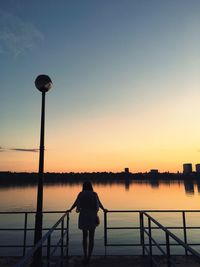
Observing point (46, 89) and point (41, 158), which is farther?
point (46, 89)

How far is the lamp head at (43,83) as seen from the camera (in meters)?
6.50

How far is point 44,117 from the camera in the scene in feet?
20.4

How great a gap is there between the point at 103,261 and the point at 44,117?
12.9 ft

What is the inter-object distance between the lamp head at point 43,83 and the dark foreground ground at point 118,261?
13.7 feet

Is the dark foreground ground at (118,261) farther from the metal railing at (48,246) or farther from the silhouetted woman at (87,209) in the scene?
the silhouetted woman at (87,209)

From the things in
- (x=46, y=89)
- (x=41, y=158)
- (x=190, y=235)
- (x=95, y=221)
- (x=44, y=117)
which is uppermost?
(x=46, y=89)

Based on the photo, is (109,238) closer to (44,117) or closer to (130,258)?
(130,258)

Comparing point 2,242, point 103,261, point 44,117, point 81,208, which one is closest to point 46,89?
point 44,117

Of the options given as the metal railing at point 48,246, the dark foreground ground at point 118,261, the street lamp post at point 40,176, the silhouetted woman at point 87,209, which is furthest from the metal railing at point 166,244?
the street lamp post at point 40,176

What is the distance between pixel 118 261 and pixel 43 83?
4.81m

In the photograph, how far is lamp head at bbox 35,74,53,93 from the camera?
6.50m

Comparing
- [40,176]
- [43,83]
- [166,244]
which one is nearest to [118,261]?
[40,176]

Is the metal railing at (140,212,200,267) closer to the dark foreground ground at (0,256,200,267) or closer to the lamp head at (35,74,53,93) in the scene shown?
the dark foreground ground at (0,256,200,267)

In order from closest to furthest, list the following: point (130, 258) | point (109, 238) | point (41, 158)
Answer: point (41, 158) → point (130, 258) → point (109, 238)
